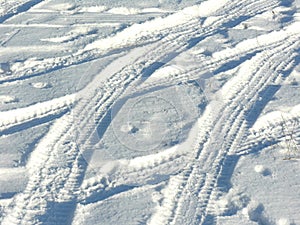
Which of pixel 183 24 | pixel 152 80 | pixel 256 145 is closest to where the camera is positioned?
pixel 256 145

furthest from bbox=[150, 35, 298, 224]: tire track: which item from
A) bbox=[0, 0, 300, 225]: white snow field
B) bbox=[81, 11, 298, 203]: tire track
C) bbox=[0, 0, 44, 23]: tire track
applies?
→ bbox=[0, 0, 44, 23]: tire track

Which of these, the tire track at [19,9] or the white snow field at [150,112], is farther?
the tire track at [19,9]

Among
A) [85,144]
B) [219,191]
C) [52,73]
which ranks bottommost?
[219,191]

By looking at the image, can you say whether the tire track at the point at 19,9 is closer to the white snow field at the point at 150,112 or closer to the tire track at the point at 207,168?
the white snow field at the point at 150,112

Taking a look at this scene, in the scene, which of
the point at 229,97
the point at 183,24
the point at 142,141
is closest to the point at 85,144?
the point at 142,141

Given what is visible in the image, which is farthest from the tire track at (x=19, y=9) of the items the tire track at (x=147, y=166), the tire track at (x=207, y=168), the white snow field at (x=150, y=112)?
the tire track at (x=207, y=168)

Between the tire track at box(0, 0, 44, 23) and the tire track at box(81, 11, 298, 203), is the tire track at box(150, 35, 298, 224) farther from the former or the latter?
the tire track at box(0, 0, 44, 23)

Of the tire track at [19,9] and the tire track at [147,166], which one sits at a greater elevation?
the tire track at [19,9]

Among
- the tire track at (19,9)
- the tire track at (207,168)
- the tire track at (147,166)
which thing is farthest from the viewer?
the tire track at (19,9)

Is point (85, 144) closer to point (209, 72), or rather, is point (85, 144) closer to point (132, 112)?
point (132, 112)

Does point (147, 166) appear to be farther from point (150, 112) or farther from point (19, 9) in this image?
point (19, 9)
